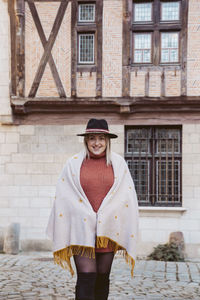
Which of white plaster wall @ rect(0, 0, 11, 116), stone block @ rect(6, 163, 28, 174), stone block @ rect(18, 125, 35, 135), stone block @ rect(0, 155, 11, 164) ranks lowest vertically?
stone block @ rect(6, 163, 28, 174)

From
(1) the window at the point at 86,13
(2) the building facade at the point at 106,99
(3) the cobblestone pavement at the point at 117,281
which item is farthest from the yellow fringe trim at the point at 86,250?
(1) the window at the point at 86,13

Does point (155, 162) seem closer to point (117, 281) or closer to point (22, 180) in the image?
point (22, 180)

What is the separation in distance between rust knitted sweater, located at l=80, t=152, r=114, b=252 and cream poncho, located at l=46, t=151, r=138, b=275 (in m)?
0.04

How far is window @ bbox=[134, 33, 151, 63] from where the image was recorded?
31.8 ft

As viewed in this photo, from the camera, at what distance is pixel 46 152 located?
9867mm

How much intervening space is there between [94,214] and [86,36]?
6688 millimetres

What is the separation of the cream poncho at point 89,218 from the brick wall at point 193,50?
5842 mm

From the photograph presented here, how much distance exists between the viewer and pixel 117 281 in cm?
659

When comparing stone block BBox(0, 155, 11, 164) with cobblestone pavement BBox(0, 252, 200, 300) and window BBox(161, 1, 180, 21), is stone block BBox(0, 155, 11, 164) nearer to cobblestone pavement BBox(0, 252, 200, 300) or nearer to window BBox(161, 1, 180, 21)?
cobblestone pavement BBox(0, 252, 200, 300)

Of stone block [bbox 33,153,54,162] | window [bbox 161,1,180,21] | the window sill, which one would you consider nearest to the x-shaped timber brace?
stone block [bbox 33,153,54,162]

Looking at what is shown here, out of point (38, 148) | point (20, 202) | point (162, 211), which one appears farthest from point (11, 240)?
point (162, 211)

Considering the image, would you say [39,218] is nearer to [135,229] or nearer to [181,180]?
[181,180]

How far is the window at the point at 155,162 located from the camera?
978 centimetres

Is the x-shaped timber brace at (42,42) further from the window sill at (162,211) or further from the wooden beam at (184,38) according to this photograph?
the window sill at (162,211)
